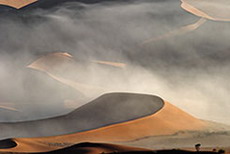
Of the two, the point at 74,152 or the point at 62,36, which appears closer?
the point at 74,152

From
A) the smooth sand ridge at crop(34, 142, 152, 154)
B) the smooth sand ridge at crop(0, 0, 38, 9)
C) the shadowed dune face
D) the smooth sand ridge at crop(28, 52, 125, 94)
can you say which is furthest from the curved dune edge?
the smooth sand ridge at crop(0, 0, 38, 9)

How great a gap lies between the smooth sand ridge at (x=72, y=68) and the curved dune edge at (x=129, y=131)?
6.13m

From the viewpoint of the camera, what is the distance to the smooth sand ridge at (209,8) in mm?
27656

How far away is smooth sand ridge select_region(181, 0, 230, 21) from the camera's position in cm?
2766

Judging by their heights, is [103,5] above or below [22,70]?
above

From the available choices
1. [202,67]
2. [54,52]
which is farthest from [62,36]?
[202,67]

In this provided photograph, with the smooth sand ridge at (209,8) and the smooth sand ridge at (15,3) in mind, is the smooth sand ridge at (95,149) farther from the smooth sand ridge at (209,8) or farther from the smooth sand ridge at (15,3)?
the smooth sand ridge at (15,3)

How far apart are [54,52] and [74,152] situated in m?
12.7

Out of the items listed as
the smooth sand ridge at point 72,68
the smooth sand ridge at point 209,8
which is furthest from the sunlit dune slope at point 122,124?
the smooth sand ridge at point 209,8

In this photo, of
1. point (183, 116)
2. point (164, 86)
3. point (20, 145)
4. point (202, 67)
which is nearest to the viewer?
point (20, 145)

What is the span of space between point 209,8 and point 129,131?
1296 centimetres

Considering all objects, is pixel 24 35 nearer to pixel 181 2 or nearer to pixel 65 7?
pixel 65 7

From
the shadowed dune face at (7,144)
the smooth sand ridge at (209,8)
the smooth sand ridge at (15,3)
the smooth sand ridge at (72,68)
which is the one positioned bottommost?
the shadowed dune face at (7,144)

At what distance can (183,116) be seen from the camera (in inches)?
735
